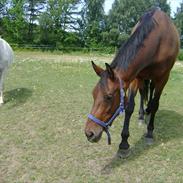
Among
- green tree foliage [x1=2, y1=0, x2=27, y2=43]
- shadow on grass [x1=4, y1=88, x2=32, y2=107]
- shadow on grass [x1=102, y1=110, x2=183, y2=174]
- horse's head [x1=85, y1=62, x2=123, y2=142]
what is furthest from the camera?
green tree foliage [x1=2, y1=0, x2=27, y2=43]

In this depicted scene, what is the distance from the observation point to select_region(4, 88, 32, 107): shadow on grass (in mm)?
7334

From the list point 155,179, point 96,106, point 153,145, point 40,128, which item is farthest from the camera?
point 40,128

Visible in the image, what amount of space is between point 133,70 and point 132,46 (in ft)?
1.04

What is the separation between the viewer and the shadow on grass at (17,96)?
24.1 feet

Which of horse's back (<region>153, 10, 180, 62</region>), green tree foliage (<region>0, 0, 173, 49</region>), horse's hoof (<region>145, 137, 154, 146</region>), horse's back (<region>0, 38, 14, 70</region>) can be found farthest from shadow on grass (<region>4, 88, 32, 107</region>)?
green tree foliage (<region>0, 0, 173, 49</region>)

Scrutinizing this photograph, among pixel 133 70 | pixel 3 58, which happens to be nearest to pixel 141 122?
pixel 133 70

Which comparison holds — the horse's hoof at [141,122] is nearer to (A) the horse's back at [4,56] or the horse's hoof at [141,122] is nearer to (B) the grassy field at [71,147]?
(B) the grassy field at [71,147]

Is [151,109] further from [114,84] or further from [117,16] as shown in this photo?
[117,16]

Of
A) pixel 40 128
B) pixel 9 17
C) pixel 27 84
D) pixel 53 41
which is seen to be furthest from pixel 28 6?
pixel 40 128

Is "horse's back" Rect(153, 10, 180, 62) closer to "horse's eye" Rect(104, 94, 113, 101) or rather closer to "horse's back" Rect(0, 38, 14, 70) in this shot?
"horse's eye" Rect(104, 94, 113, 101)

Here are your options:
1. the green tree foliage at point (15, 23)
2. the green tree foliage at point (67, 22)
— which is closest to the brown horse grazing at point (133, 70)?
the green tree foliage at point (67, 22)

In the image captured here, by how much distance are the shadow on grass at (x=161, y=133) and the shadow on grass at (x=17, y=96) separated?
3.07 m

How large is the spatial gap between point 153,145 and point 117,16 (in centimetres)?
4393

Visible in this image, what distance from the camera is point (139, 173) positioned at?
13.6 feet
